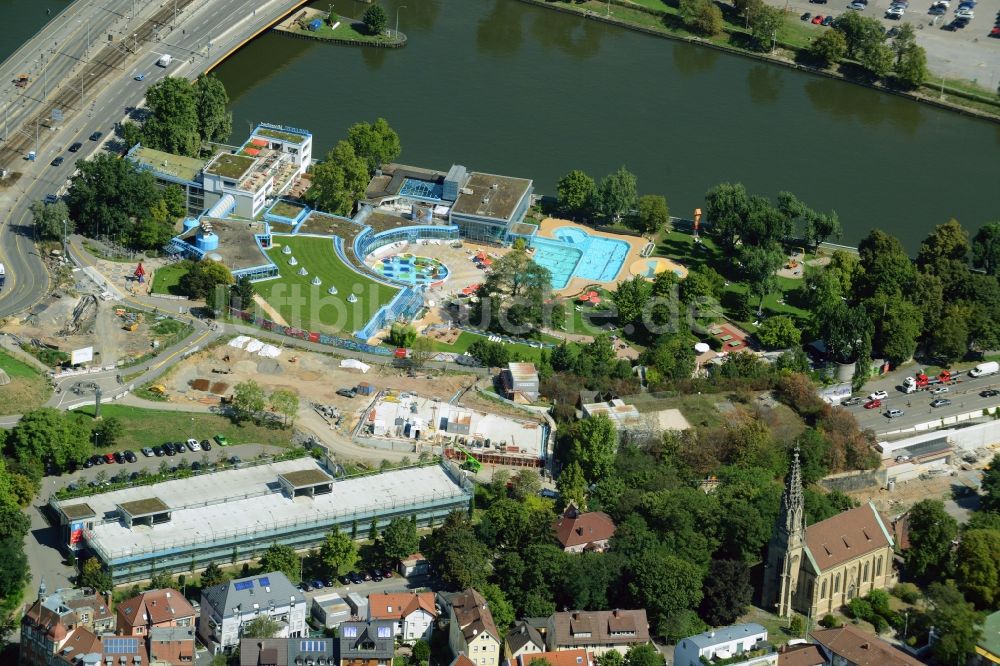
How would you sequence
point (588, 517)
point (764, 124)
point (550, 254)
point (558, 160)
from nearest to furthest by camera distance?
point (588, 517) < point (550, 254) < point (558, 160) < point (764, 124)

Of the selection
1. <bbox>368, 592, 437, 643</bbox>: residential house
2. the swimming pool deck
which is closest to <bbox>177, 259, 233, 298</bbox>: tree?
the swimming pool deck

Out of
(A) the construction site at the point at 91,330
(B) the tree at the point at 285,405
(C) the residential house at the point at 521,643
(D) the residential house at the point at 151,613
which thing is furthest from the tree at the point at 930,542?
(A) the construction site at the point at 91,330

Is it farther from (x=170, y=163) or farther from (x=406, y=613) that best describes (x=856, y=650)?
(x=170, y=163)

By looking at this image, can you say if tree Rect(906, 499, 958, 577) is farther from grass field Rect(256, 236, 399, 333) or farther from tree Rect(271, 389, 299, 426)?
grass field Rect(256, 236, 399, 333)

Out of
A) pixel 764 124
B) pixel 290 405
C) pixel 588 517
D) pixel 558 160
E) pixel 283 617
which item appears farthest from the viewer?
pixel 764 124

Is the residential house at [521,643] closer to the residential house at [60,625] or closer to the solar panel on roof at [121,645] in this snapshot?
the solar panel on roof at [121,645]

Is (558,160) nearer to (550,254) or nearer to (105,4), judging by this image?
(550,254)

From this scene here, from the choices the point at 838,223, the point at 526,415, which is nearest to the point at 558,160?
the point at 838,223
